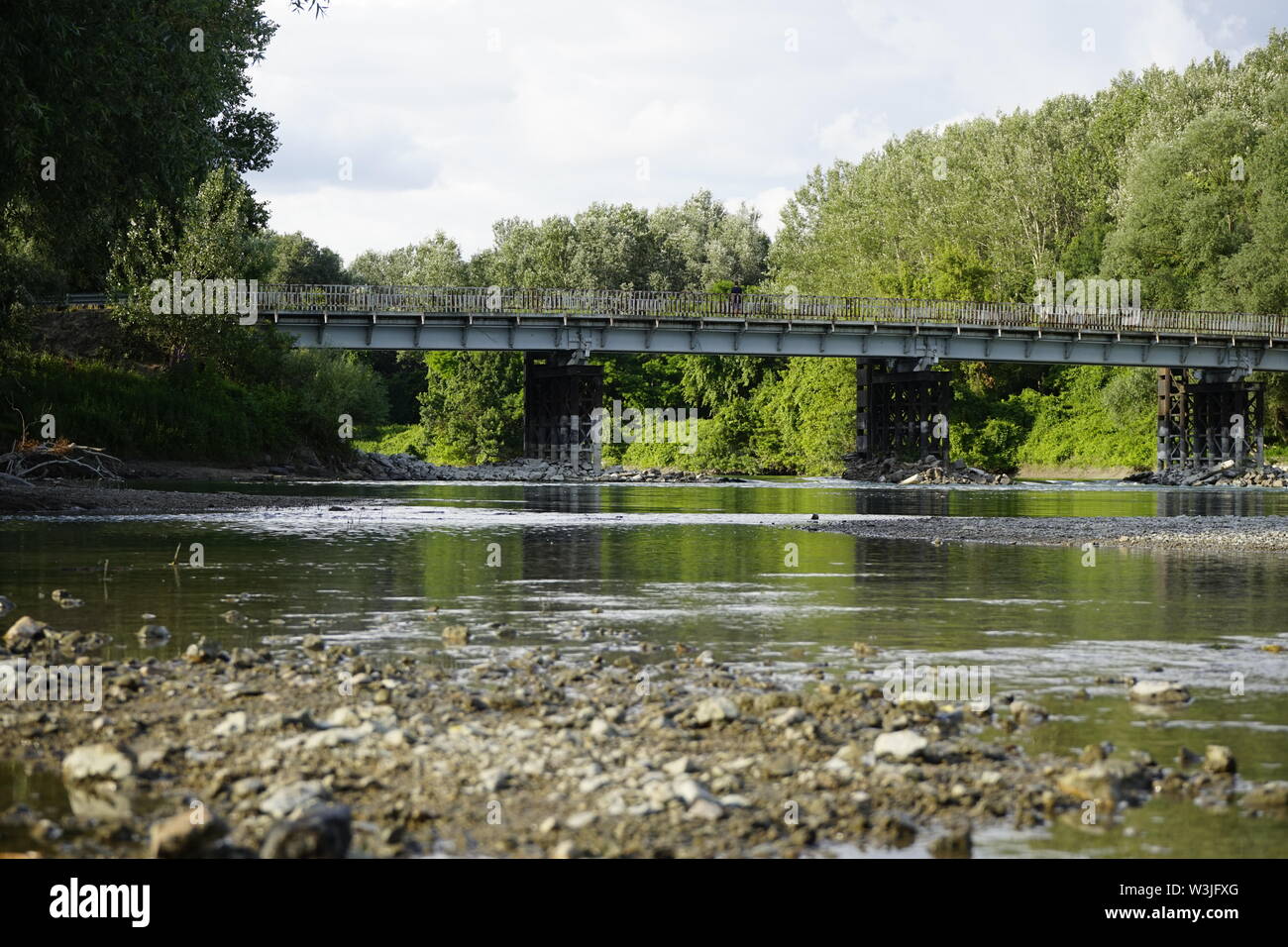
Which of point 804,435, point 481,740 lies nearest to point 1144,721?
point 481,740

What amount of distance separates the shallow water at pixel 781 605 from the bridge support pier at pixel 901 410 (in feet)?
203

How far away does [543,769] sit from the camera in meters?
7.72

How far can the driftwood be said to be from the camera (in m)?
41.4

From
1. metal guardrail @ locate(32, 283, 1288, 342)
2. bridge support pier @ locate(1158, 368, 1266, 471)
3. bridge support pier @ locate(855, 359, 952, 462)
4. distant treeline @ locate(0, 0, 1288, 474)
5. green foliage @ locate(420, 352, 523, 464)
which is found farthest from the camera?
green foliage @ locate(420, 352, 523, 464)

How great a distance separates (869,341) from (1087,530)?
54.3 meters

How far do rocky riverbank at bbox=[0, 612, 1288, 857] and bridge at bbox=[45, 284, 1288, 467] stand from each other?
6306 cm

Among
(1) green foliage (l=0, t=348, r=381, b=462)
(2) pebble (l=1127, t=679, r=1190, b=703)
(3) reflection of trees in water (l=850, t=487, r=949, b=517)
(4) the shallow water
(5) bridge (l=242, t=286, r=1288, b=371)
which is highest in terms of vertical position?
(5) bridge (l=242, t=286, r=1288, b=371)

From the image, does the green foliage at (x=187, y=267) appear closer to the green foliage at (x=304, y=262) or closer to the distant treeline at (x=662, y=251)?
the distant treeline at (x=662, y=251)

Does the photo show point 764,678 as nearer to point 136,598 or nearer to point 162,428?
point 136,598

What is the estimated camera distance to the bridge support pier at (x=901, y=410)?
9169 centimetres

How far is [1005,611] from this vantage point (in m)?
16.2

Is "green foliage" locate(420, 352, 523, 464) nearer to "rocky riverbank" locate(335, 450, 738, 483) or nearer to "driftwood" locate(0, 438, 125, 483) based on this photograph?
"rocky riverbank" locate(335, 450, 738, 483)

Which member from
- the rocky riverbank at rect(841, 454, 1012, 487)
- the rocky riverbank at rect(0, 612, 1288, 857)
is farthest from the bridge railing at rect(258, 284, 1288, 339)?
the rocky riverbank at rect(0, 612, 1288, 857)
